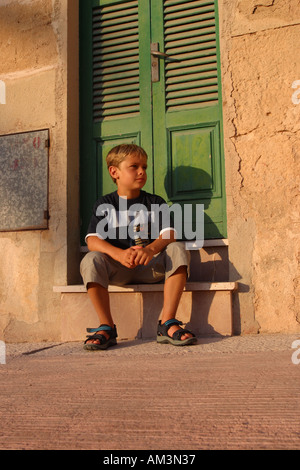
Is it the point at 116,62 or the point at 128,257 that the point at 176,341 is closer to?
the point at 128,257

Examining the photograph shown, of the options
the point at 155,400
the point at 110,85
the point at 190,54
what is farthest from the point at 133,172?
the point at 155,400

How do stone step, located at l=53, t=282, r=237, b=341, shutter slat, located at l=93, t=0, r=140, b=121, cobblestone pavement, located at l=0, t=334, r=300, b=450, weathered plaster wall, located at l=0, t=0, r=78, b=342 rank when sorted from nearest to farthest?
cobblestone pavement, located at l=0, t=334, r=300, b=450, stone step, located at l=53, t=282, r=237, b=341, weathered plaster wall, located at l=0, t=0, r=78, b=342, shutter slat, located at l=93, t=0, r=140, b=121

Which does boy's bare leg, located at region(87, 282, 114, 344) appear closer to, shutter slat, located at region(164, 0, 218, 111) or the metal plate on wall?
the metal plate on wall

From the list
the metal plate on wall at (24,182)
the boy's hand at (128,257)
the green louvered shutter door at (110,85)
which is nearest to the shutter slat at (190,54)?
the green louvered shutter door at (110,85)

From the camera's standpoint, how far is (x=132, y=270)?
2871mm

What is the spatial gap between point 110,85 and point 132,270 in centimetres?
147

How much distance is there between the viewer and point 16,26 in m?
3.54

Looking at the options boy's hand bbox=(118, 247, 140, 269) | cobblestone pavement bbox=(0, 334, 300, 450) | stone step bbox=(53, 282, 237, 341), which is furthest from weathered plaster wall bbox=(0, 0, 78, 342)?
cobblestone pavement bbox=(0, 334, 300, 450)

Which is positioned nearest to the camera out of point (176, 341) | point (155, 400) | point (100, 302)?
point (155, 400)

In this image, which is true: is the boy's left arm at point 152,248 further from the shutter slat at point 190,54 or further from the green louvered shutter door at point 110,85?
the shutter slat at point 190,54

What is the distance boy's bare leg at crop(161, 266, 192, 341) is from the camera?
2529 mm

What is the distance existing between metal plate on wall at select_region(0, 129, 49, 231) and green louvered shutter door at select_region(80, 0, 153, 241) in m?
0.31
